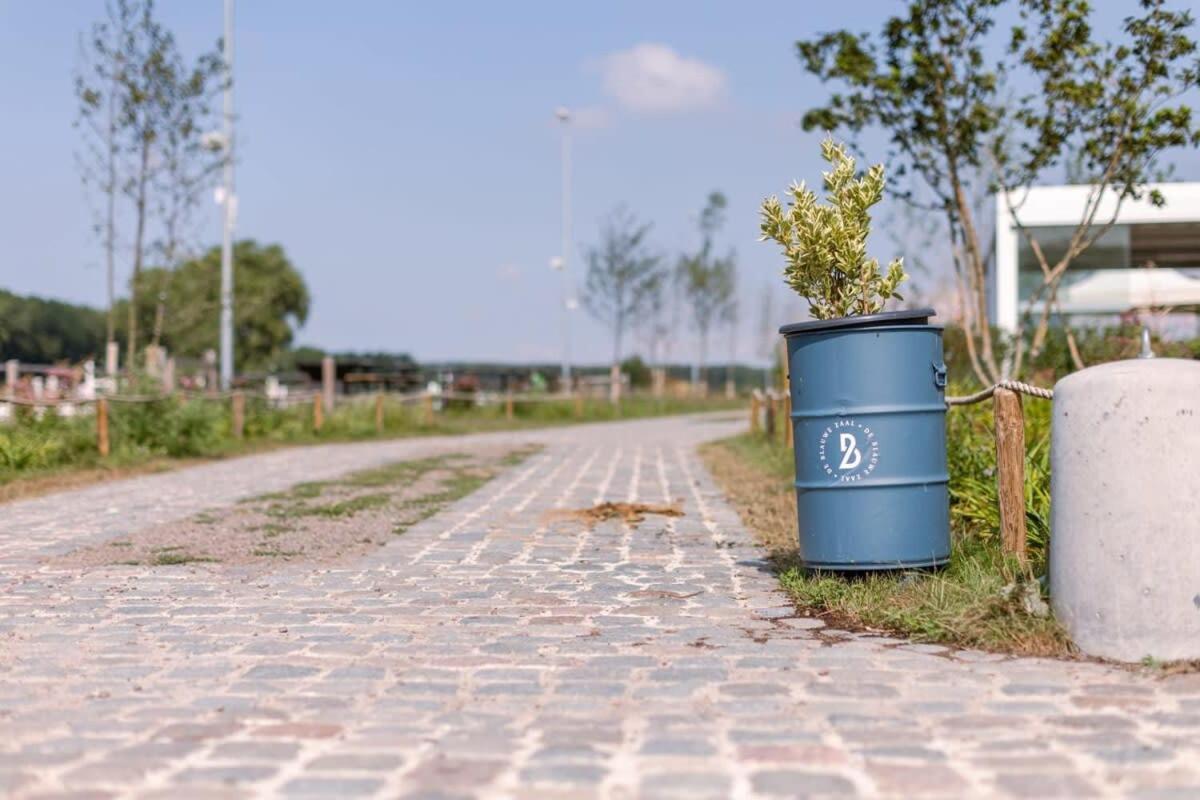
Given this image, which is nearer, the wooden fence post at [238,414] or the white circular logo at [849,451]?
the white circular logo at [849,451]

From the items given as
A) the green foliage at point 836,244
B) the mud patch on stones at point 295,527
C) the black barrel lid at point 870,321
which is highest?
the green foliage at point 836,244

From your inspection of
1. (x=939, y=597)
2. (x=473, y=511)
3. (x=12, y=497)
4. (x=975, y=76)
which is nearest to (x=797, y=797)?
(x=939, y=597)

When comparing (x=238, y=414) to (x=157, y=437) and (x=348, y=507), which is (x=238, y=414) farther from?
(x=348, y=507)

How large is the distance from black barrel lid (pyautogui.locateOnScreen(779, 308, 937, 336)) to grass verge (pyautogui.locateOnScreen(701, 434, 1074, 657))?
1.21 metres

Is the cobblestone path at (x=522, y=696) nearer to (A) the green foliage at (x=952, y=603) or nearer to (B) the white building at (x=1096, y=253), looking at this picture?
(A) the green foliage at (x=952, y=603)

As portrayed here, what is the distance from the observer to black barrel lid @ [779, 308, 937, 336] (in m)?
6.14

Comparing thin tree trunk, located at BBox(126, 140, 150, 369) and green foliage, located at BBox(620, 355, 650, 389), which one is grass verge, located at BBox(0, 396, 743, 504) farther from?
green foliage, located at BBox(620, 355, 650, 389)

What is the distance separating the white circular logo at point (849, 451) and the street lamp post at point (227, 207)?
18383 millimetres

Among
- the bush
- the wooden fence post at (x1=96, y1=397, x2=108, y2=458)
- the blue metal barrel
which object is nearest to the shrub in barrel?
the blue metal barrel

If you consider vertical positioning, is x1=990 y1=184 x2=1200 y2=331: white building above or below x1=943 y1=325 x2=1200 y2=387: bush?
above

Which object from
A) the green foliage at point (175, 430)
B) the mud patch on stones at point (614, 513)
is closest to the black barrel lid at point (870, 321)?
the mud patch on stones at point (614, 513)

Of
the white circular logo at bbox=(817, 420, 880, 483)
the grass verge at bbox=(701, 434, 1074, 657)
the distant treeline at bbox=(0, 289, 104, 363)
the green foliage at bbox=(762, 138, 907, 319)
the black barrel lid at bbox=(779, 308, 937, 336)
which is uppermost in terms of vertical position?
the distant treeline at bbox=(0, 289, 104, 363)

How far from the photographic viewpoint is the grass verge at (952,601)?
5.27 meters

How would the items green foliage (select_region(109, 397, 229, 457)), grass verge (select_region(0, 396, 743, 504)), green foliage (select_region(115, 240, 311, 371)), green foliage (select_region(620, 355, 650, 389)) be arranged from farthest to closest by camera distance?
1. green foliage (select_region(620, 355, 650, 389))
2. green foliage (select_region(115, 240, 311, 371))
3. green foliage (select_region(109, 397, 229, 457))
4. grass verge (select_region(0, 396, 743, 504))
